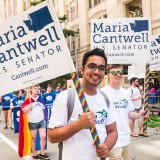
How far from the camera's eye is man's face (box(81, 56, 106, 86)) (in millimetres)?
2613

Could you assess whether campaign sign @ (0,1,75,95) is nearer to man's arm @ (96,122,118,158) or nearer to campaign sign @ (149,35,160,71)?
man's arm @ (96,122,118,158)

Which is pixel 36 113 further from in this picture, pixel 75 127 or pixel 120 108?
pixel 75 127

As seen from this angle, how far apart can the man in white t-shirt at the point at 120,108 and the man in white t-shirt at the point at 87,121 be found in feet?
4.99

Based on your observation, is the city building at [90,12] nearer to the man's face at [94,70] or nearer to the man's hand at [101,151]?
the man's face at [94,70]

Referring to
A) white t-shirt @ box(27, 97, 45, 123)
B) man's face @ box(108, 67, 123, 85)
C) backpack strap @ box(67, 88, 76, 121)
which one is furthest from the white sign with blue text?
backpack strap @ box(67, 88, 76, 121)

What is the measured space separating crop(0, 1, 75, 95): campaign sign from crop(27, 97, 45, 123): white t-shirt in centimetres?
367

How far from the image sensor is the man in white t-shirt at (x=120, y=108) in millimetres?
4246

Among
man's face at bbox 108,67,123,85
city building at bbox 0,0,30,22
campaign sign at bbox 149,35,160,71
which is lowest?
man's face at bbox 108,67,123,85

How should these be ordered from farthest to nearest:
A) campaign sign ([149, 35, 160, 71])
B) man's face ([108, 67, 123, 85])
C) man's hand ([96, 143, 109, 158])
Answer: campaign sign ([149, 35, 160, 71]) → man's face ([108, 67, 123, 85]) → man's hand ([96, 143, 109, 158])

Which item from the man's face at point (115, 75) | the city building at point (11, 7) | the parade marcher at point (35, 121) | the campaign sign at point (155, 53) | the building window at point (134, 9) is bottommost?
the parade marcher at point (35, 121)

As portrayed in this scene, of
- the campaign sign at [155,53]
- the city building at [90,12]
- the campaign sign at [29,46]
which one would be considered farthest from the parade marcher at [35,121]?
the city building at [90,12]

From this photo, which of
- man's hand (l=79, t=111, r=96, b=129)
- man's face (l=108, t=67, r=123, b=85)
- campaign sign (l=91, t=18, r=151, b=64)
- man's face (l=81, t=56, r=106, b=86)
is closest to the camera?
man's hand (l=79, t=111, r=96, b=129)

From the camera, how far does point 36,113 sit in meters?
6.72

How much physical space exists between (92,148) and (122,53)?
4.06 metres
